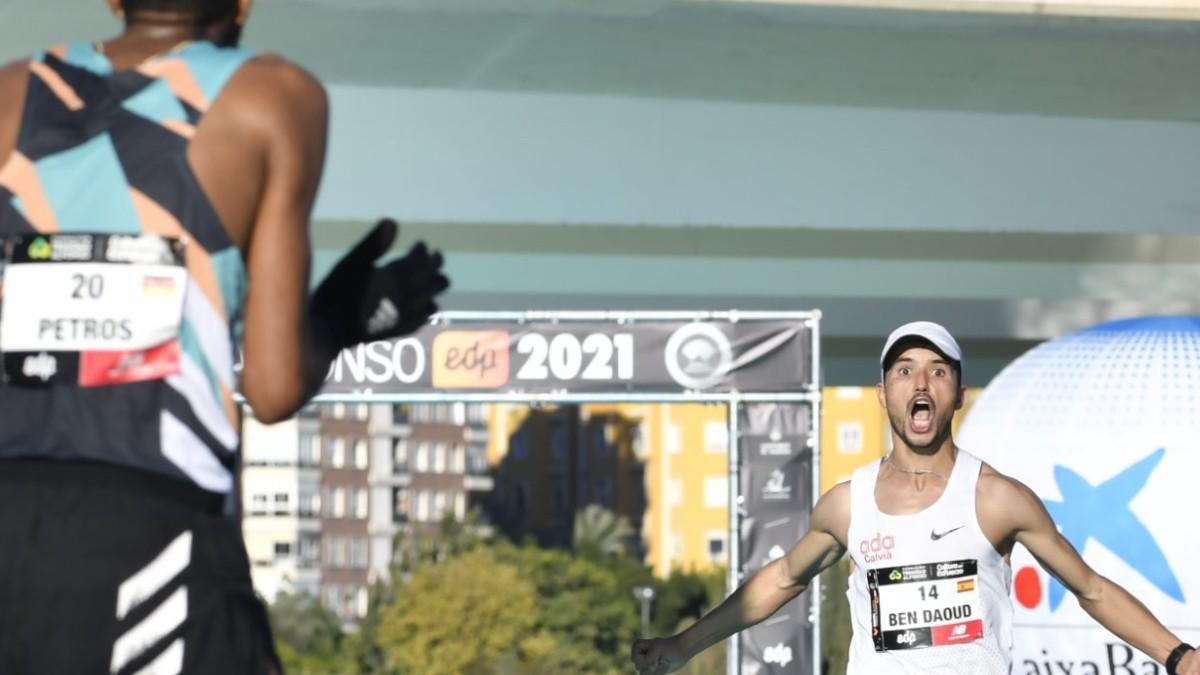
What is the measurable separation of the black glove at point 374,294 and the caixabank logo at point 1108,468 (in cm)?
605

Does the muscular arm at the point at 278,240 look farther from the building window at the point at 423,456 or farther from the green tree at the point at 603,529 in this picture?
the building window at the point at 423,456

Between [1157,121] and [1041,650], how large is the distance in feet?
33.2

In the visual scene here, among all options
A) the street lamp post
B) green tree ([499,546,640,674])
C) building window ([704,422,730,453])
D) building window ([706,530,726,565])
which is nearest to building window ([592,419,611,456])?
building window ([704,422,730,453])

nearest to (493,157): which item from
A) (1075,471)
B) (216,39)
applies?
(1075,471)

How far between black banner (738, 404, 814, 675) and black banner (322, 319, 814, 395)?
10.1 inches

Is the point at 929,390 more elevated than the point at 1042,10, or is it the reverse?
the point at 1042,10

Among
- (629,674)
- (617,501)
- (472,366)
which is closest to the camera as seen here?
(472,366)

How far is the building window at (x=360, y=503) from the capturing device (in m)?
124

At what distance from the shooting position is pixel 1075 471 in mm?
8508

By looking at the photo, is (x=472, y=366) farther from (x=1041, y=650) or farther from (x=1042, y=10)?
(x=1041, y=650)

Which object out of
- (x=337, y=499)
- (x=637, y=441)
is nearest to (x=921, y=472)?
(x=637, y=441)

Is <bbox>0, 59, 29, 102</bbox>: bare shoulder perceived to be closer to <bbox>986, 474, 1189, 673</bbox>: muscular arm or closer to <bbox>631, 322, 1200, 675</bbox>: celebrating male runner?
<bbox>631, 322, 1200, 675</bbox>: celebrating male runner

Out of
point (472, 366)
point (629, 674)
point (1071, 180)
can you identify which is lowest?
point (629, 674)

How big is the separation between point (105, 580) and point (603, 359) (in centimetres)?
1676
